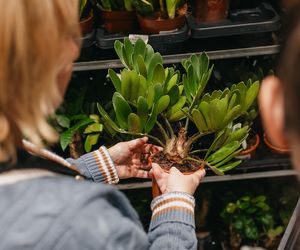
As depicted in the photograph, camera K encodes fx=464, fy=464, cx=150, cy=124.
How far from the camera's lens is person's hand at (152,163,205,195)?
44.1 inches

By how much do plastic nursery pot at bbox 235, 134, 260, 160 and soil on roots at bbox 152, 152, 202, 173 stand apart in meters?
0.24

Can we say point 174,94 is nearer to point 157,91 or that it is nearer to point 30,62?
point 157,91

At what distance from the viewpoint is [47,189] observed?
2.05 ft

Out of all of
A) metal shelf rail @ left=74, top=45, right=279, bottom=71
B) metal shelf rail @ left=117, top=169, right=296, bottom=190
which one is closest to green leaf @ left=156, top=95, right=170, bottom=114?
metal shelf rail @ left=74, top=45, right=279, bottom=71

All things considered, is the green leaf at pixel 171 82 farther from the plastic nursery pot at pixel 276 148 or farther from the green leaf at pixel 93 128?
the plastic nursery pot at pixel 276 148

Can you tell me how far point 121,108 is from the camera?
4.15 feet

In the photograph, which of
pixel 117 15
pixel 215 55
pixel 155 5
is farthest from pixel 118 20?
pixel 215 55

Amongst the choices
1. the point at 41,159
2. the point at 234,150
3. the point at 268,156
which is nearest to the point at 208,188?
the point at 268,156

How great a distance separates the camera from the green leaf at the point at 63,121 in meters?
1.46

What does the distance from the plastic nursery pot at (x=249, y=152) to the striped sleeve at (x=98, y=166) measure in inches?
18.8

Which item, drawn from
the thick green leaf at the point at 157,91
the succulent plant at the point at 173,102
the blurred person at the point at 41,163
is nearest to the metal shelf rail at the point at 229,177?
the succulent plant at the point at 173,102

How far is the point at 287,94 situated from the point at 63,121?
1056 millimetres

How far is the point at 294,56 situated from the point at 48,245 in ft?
1.26

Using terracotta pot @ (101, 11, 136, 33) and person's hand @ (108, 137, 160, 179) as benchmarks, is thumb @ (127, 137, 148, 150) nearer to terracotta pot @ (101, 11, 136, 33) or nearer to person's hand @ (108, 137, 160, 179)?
person's hand @ (108, 137, 160, 179)
